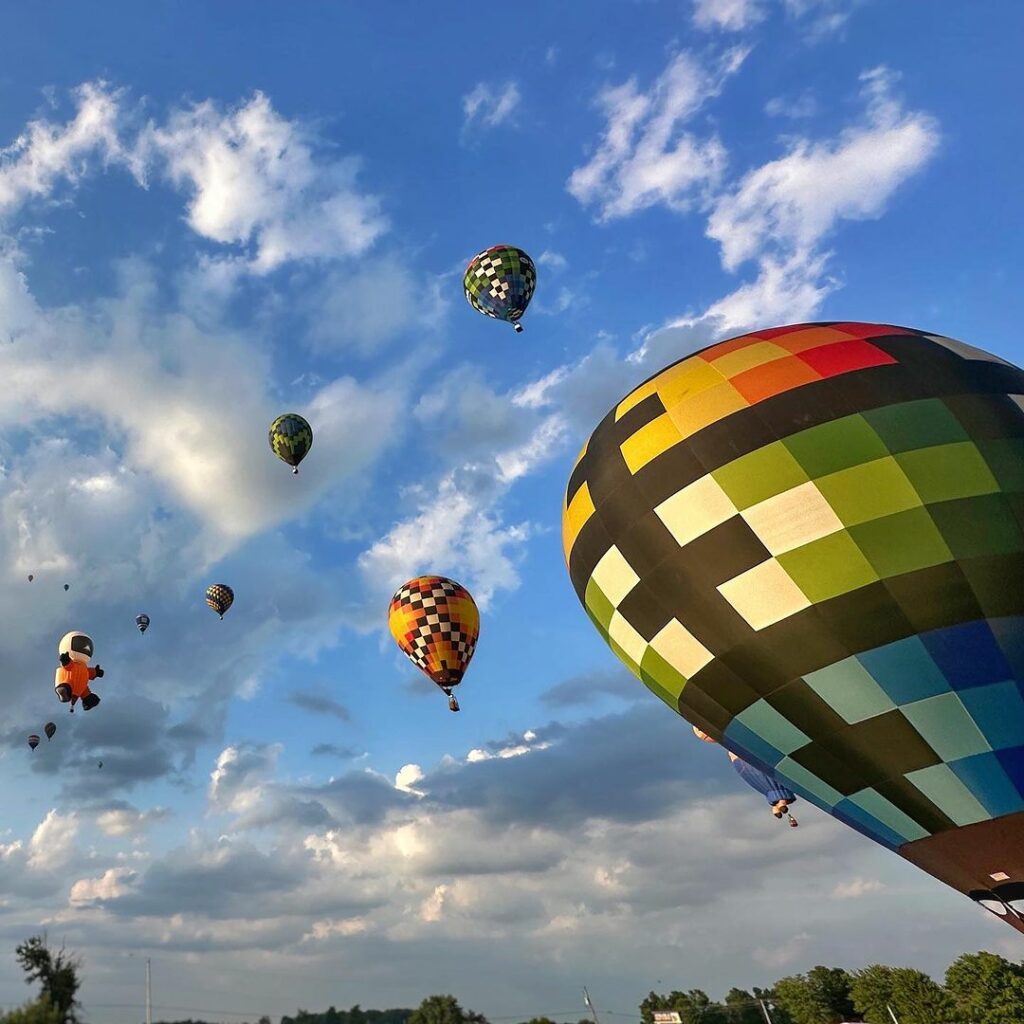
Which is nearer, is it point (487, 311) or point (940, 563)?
point (940, 563)

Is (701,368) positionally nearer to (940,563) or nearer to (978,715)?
(940,563)

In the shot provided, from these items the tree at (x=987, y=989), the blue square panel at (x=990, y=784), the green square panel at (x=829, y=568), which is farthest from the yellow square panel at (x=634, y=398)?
the tree at (x=987, y=989)

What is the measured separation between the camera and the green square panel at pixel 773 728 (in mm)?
16188

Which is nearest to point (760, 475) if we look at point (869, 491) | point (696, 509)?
point (696, 509)

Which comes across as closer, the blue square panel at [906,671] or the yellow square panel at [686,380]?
the blue square panel at [906,671]

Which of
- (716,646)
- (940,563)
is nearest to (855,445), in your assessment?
(940,563)

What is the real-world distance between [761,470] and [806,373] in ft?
9.41

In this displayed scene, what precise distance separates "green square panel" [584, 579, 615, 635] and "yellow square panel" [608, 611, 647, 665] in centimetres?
18

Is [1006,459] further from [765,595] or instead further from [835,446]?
[765,595]

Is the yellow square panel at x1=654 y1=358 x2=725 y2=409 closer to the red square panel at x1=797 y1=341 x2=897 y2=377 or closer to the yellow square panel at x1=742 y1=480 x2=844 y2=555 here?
the red square panel at x1=797 y1=341 x2=897 y2=377

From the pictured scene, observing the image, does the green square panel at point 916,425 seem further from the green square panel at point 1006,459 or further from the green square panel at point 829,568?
the green square panel at point 829,568

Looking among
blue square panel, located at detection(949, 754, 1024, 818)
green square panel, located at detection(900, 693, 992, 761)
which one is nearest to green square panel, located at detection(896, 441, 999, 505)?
green square panel, located at detection(900, 693, 992, 761)

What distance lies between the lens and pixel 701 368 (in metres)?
19.0

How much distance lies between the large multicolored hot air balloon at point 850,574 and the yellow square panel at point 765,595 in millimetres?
43
